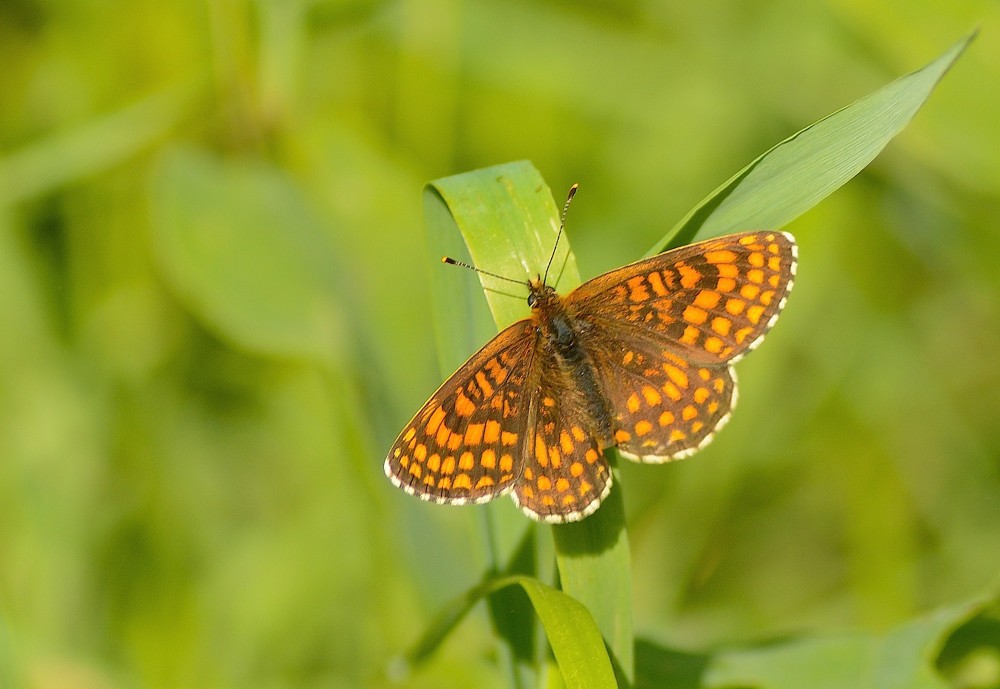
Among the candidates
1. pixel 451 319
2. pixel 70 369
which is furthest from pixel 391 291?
pixel 451 319

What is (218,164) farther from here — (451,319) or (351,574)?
(451,319)

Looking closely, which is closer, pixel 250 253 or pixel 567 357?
pixel 567 357

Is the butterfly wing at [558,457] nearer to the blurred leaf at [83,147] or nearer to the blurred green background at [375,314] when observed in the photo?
the blurred green background at [375,314]

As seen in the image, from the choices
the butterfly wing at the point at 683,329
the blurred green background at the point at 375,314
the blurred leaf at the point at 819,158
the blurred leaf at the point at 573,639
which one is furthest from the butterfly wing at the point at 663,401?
the blurred green background at the point at 375,314

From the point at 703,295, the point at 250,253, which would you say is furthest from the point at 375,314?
the point at 703,295

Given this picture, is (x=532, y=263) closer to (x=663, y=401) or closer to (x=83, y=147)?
(x=663, y=401)

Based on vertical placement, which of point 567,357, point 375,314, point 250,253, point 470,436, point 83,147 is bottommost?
point 470,436

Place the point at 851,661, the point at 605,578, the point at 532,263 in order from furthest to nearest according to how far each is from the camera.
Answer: the point at 851,661
the point at 532,263
the point at 605,578

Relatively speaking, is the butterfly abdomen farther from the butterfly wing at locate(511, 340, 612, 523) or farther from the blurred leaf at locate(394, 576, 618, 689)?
the blurred leaf at locate(394, 576, 618, 689)
